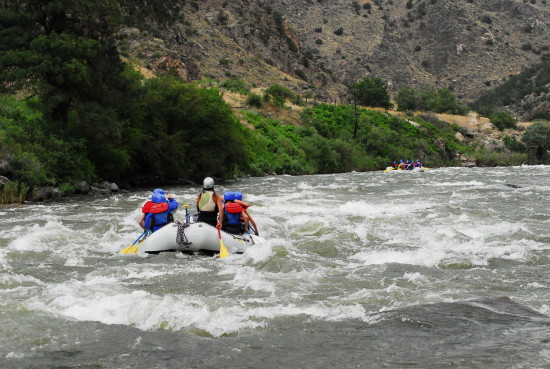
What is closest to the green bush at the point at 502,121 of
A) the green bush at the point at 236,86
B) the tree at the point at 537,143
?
the tree at the point at 537,143

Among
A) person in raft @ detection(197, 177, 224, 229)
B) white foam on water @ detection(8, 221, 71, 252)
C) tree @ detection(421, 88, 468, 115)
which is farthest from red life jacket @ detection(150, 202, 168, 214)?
tree @ detection(421, 88, 468, 115)

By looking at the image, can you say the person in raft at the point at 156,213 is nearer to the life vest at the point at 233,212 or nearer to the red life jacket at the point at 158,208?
the red life jacket at the point at 158,208

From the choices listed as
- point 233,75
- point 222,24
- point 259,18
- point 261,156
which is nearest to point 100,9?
point 261,156

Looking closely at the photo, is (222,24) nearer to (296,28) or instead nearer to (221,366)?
(296,28)

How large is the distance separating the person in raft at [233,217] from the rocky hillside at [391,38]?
187ft

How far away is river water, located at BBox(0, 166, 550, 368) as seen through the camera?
5.48 meters

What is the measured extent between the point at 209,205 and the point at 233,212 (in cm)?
47

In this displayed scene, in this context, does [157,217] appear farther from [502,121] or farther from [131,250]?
[502,121]

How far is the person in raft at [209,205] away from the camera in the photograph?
11.3m

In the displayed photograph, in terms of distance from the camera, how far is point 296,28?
10006 centimetres

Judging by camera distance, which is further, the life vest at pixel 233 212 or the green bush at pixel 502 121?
the green bush at pixel 502 121

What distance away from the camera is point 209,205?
11406 mm

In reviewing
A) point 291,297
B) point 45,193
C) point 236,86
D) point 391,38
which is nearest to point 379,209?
point 291,297

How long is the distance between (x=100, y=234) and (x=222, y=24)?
59.2 meters
